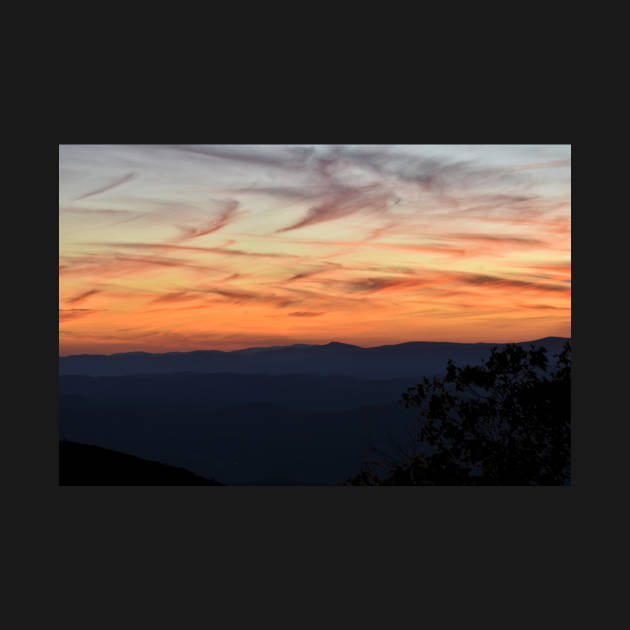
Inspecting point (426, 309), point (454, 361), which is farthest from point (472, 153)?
point (454, 361)

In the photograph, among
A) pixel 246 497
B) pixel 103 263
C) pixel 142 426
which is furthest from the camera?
pixel 142 426

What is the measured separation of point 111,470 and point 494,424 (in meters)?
5.04

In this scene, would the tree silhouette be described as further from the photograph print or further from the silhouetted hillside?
the silhouetted hillside

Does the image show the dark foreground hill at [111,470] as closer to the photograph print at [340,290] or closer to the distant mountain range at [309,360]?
the photograph print at [340,290]

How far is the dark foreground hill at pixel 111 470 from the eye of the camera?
26.5 feet

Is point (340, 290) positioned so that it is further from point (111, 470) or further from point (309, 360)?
point (111, 470)

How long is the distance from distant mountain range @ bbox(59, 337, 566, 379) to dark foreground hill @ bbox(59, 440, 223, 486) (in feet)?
3.48

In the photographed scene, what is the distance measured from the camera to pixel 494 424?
342 inches

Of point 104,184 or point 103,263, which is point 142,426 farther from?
point 104,184

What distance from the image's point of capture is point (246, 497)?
7848 mm

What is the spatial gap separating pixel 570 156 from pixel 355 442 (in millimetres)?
4616

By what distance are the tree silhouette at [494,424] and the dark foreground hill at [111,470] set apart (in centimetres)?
226

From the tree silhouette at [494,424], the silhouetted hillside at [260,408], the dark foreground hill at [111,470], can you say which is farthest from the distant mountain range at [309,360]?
the dark foreground hill at [111,470]

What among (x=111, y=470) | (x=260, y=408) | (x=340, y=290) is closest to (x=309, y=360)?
(x=260, y=408)
